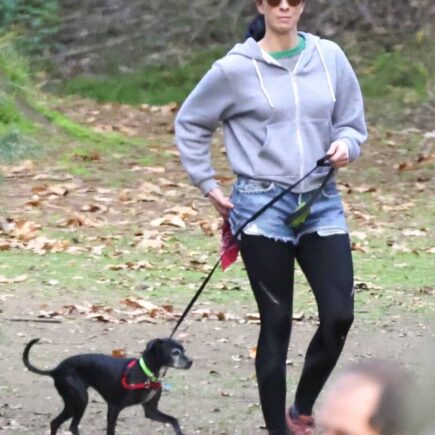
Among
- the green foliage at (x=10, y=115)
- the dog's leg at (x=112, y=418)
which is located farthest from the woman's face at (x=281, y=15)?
the green foliage at (x=10, y=115)

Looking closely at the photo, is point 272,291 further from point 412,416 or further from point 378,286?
point 378,286

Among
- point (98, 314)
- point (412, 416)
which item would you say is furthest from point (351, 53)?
point (412, 416)

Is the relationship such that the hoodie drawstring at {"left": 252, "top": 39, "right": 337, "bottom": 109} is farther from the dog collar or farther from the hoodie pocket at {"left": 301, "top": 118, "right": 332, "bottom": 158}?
the dog collar

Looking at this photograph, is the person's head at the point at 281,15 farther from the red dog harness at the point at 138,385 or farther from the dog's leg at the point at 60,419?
the dog's leg at the point at 60,419

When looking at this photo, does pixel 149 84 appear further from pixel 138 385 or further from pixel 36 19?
pixel 138 385

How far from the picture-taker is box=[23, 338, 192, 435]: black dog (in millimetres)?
5258

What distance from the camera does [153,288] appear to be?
9.06 m

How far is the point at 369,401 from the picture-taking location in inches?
85.7

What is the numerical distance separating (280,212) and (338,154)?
302mm

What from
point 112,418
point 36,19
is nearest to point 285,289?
point 112,418

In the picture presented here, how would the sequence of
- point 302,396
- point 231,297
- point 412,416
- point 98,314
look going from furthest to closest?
point 231,297 < point 98,314 < point 302,396 < point 412,416

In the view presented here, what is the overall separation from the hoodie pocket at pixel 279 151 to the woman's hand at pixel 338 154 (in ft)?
0.40

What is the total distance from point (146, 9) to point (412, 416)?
17837 millimetres

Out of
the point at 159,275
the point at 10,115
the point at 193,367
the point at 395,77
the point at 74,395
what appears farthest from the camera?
the point at 395,77
